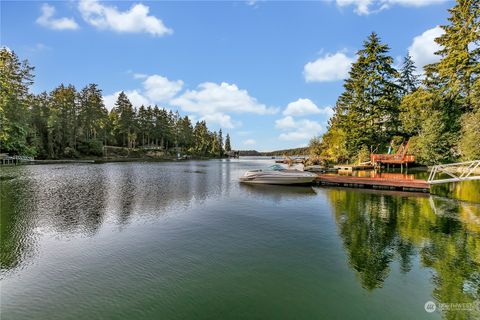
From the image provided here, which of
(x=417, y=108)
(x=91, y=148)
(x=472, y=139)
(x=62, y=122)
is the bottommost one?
(x=472, y=139)

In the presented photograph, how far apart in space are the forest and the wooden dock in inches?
346

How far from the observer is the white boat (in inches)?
1073

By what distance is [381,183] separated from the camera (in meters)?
24.5

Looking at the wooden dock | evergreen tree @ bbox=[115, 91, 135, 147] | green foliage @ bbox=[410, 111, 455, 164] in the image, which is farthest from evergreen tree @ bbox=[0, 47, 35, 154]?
green foliage @ bbox=[410, 111, 455, 164]

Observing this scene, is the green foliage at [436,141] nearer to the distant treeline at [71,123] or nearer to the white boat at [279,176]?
the white boat at [279,176]

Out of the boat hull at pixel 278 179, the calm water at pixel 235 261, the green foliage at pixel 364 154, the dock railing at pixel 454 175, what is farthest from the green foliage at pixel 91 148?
the dock railing at pixel 454 175

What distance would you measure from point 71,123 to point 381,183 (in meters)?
77.6

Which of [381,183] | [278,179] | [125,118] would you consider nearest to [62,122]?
[125,118]

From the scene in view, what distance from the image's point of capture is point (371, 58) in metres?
42.1

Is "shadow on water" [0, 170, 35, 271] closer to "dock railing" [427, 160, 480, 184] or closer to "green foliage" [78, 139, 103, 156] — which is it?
"dock railing" [427, 160, 480, 184]

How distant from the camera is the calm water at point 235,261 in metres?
5.94

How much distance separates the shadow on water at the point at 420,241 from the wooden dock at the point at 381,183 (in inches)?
157

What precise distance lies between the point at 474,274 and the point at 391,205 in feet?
34.2

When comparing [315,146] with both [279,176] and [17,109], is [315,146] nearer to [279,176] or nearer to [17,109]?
[279,176]
